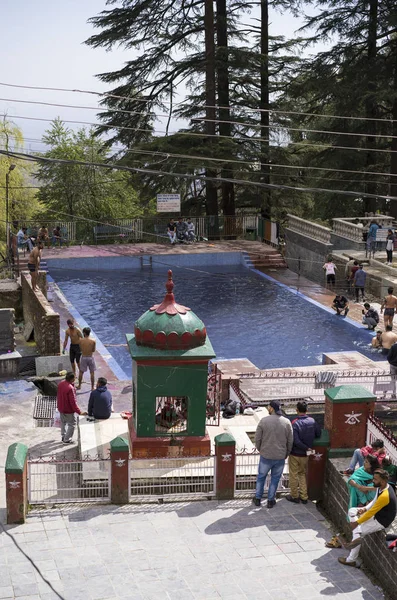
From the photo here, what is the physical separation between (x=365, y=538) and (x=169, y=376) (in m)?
3.84

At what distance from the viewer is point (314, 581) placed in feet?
31.7

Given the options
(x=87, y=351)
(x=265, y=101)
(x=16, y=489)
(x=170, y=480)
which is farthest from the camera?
(x=265, y=101)

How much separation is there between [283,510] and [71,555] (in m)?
2.94

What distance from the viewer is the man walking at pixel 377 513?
959 centimetres

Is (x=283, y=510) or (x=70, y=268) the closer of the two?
(x=283, y=510)

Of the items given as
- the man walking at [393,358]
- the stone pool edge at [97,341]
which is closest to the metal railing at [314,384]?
the man walking at [393,358]

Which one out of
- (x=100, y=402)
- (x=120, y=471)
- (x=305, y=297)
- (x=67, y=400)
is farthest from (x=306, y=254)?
(x=120, y=471)

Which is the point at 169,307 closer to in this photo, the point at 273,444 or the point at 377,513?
the point at 273,444

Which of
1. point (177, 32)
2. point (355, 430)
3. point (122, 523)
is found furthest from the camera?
Result: point (177, 32)

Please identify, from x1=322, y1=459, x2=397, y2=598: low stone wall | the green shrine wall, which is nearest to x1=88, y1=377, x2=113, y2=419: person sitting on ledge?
the green shrine wall

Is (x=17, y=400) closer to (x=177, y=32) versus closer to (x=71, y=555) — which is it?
(x=71, y=555)

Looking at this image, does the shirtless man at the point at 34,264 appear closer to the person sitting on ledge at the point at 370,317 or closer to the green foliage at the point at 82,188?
the person sitting on ledge at the point at 370,317

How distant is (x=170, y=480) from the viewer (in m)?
12.0

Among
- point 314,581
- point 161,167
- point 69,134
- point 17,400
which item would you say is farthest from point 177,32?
point 314,581
